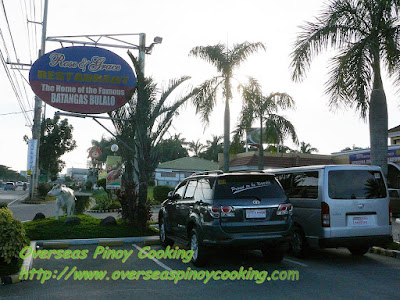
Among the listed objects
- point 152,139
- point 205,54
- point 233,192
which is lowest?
point 233,192

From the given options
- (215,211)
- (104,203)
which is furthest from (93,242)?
(104,203)

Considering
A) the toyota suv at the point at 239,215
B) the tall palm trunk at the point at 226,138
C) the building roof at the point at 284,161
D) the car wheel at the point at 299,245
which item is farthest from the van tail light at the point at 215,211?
the building roof at the point at 284,161

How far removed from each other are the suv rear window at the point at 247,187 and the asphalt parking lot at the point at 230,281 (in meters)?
1.42

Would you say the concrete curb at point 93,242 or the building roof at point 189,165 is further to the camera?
the building roof at point 189,165

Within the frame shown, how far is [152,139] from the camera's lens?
13.2 m

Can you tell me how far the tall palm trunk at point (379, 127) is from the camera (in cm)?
1034

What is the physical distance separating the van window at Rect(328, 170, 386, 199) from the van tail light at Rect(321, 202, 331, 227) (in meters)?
0.23

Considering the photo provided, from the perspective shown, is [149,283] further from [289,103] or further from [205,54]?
[289,103]

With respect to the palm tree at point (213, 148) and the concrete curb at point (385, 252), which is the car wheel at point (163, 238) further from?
the palm tree at point (213, 148)

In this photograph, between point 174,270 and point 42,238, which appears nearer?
point 174,270

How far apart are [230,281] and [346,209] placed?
294 centimetres

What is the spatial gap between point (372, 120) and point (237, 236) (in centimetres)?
546

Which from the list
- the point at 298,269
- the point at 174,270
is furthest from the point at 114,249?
the point at 298,269

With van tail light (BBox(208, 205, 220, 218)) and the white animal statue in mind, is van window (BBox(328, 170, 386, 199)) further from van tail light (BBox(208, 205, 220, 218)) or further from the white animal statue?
the white animal statue
